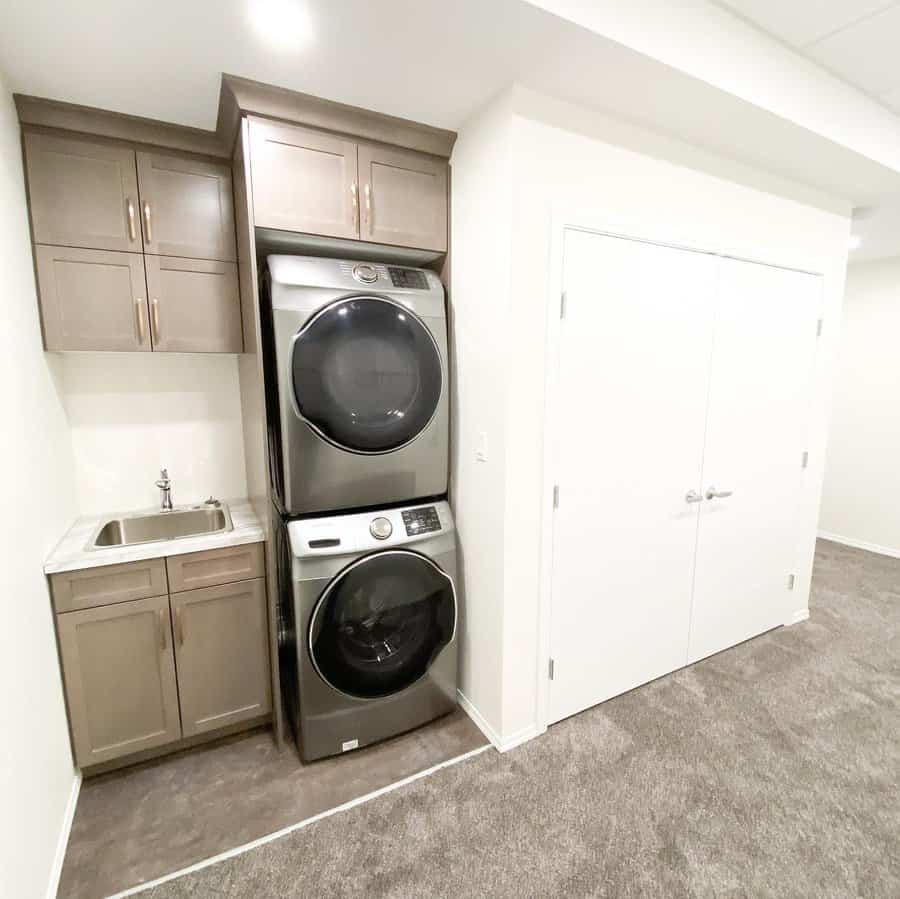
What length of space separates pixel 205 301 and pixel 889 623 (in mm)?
4122

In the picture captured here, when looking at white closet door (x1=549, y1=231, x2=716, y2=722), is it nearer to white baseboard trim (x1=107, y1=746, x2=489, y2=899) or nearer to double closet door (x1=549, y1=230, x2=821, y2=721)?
double closet door (x1=549, y1=230, x2=821, y2=721)

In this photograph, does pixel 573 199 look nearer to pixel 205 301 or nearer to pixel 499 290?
pixel 499 290

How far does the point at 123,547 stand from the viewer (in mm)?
1729

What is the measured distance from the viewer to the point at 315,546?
1722mm

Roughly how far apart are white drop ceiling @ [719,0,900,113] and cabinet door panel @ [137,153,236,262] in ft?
6.25

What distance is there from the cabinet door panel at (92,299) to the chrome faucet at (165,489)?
0.62 m

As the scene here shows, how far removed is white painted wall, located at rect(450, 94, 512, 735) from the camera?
1.69m

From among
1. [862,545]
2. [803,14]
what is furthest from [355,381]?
[862,545]

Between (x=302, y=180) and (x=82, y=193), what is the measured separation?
814 mm

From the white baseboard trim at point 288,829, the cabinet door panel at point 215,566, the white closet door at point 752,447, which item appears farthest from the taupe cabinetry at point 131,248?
the white closet door at point 752,447

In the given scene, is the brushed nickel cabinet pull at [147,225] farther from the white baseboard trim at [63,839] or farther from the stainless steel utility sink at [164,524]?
the white baseboard trim at [63,839]

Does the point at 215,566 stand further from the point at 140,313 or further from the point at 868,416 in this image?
the point at 868,416

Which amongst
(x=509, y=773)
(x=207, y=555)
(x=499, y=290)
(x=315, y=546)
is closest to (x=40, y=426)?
(x=207, y=555)

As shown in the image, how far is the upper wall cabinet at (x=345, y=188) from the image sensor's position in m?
1.64
